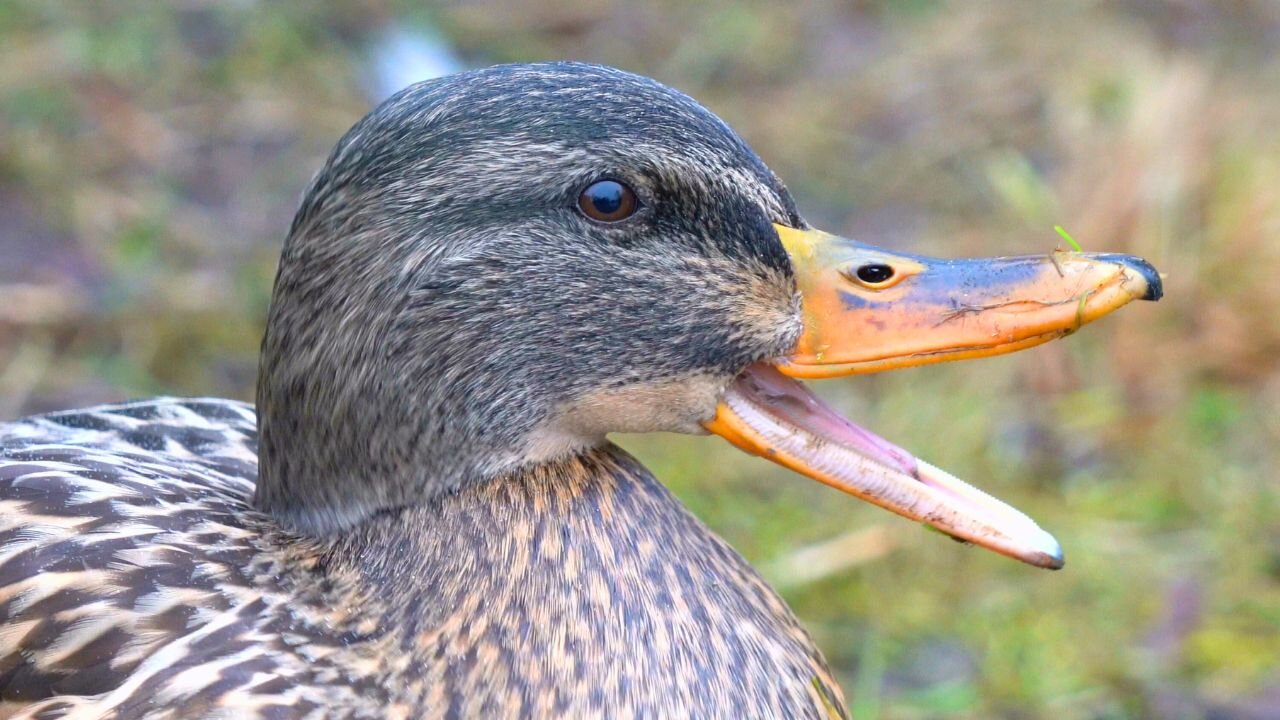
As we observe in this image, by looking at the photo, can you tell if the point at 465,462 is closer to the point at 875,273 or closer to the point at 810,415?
the point at 810,415

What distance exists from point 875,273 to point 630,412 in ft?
1.15

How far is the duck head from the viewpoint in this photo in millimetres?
1791

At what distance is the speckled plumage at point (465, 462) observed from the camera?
1778 millimetres

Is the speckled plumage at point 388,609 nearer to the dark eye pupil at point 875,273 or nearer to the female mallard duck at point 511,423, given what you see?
the female mallard duck at point 511,423

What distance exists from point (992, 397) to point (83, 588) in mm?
2675

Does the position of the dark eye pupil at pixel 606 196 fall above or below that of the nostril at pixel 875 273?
above

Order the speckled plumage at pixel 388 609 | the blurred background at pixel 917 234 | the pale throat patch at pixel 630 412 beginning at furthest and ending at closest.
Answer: the blurred background at pixel 917 234, the pale throat patch at pixel 630 412, the speckled plumage at pixel 388 609

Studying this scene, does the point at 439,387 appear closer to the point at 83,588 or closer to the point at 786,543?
the point at 83,588

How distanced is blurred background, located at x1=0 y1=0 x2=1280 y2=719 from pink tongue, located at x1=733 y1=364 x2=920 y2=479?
48.8 inches

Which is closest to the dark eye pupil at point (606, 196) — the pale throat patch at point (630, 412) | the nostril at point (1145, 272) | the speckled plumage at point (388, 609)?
the pale throat patch at point (630, 412)

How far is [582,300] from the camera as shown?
1837 mm

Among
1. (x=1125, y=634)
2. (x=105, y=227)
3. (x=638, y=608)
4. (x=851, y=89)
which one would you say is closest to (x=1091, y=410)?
(x=1125, y=634)

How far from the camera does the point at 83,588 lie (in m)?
1.80

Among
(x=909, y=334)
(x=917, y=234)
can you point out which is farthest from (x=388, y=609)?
(x=917, y=234)
